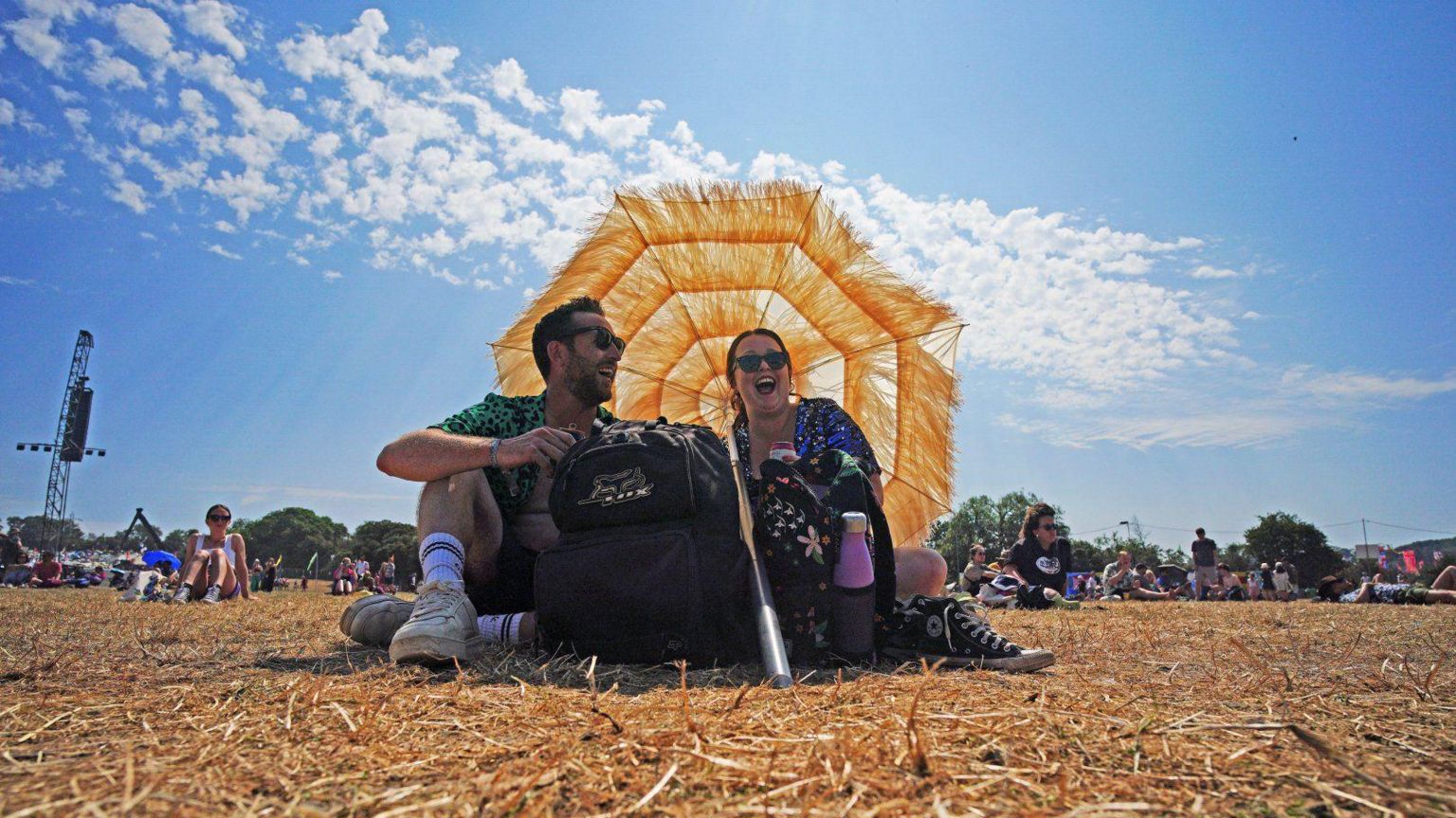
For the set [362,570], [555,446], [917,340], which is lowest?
[362,570]

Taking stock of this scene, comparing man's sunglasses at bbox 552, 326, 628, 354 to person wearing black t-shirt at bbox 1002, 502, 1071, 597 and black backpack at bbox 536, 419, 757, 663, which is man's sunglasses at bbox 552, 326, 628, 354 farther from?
person wearing black t-shirt at bbox 1002, 502, 1071, 597

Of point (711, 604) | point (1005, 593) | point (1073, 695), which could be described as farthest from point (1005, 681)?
point (1005, 593)

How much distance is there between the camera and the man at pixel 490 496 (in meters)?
2.52

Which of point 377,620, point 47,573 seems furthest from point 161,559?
point 377,620

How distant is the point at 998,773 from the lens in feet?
3.81

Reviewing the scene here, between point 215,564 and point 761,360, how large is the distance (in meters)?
7.59

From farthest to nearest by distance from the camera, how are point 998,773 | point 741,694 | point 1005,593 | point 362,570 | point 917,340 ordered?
point 362,570 → point 1005,593 → point 917,340 → point 741,694 → point 998,773

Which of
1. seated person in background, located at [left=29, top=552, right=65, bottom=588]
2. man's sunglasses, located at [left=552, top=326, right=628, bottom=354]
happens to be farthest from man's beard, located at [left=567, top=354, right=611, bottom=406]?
seated person in background, located at [left=29, top=552, right=65, bottom=588]

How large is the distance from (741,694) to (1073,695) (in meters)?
0.92

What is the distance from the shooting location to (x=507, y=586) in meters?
3.11

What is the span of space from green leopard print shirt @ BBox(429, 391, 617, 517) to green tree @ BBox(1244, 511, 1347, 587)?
54689 millimetres

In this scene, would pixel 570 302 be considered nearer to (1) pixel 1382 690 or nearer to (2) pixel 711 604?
(2) pixel 711 604

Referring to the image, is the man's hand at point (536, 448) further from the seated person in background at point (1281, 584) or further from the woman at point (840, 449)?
the seated person in background at point (1281, 584)

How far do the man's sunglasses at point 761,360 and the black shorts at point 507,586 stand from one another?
1434 mm
